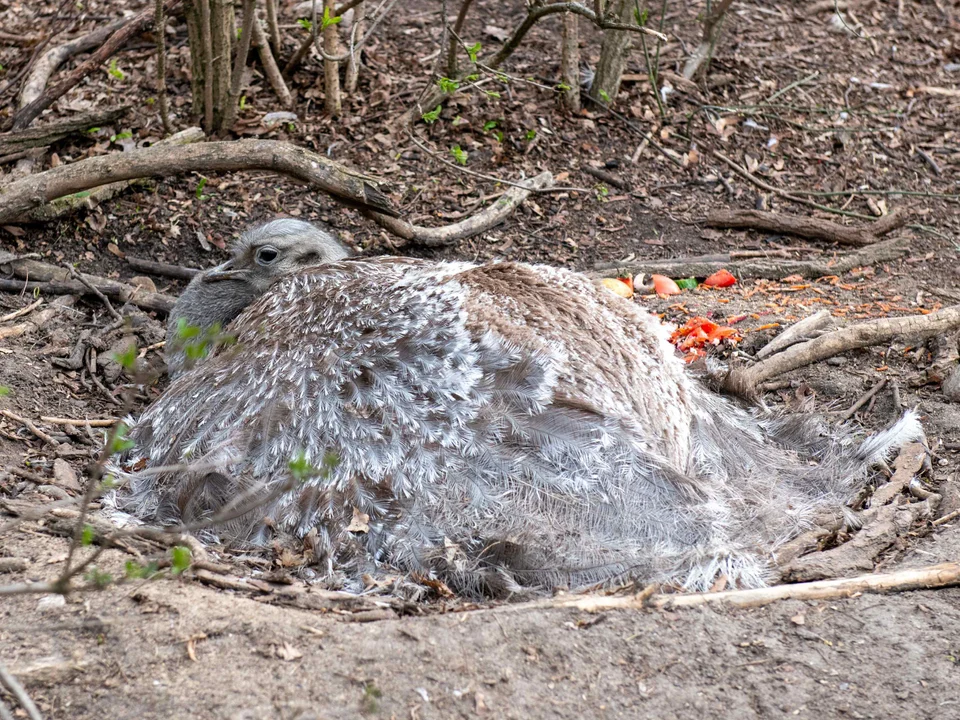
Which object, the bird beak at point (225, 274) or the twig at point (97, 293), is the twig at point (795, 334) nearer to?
the bird beak at point (225, 274)

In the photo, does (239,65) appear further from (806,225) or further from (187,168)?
(806,225)

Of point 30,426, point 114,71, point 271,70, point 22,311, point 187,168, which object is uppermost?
point 271,70

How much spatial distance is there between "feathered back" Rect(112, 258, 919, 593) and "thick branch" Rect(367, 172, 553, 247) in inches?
84.4

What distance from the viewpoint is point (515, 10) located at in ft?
33.1

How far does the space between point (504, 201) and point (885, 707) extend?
520 cm

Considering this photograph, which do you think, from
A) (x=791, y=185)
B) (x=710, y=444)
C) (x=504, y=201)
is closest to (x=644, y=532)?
(x=710, y=444)

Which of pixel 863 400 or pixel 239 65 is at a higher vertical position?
pixel 239 65

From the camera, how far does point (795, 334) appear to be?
6.26 m

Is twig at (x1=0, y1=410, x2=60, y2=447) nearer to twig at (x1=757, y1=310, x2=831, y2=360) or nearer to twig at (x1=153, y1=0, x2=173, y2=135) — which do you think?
twig at (x1=153, y1=0, x2=173, y2=135)

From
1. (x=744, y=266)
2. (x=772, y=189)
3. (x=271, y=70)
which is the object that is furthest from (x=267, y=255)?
(x=772, y=189)

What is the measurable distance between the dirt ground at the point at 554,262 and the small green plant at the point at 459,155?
115 mm

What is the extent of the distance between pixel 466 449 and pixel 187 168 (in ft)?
10.3

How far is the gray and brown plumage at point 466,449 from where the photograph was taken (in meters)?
4.29

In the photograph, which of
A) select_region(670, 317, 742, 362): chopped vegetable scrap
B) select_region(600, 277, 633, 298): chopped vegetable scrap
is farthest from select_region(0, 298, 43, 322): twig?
select_region(670, 317, 742, 362): chopped vegetable scrap
